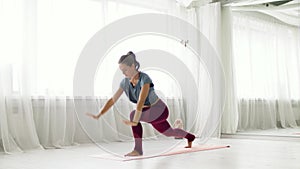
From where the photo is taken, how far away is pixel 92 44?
379 centimetres

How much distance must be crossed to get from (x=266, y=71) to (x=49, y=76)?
11.0 ft

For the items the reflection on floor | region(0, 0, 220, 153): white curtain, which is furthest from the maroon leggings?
the reflection on floor

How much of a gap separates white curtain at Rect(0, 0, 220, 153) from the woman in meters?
0.66

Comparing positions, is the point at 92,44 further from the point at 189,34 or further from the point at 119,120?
the point at 189,34

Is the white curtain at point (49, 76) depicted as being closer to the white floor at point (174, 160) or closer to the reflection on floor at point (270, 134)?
the white floor at point (174, 160)

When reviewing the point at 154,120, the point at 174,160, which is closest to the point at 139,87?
the point at 154,120

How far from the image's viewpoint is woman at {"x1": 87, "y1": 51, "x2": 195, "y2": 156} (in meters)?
2.74

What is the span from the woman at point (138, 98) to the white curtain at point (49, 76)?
2.16 ft

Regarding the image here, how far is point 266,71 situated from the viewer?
576 cm

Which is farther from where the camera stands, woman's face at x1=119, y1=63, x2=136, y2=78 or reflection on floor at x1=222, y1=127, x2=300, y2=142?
reflection on floor at x1=222, y1=127, x2=300, y2=142

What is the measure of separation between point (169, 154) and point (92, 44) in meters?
1.40

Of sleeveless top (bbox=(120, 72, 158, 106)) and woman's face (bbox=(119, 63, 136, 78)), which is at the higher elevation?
woman's face (bbox=(119, 63, 136, 78))

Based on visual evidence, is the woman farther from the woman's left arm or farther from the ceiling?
the ceiling

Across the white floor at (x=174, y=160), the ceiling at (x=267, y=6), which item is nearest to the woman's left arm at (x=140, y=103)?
the white floor at (x=174, y=160)
